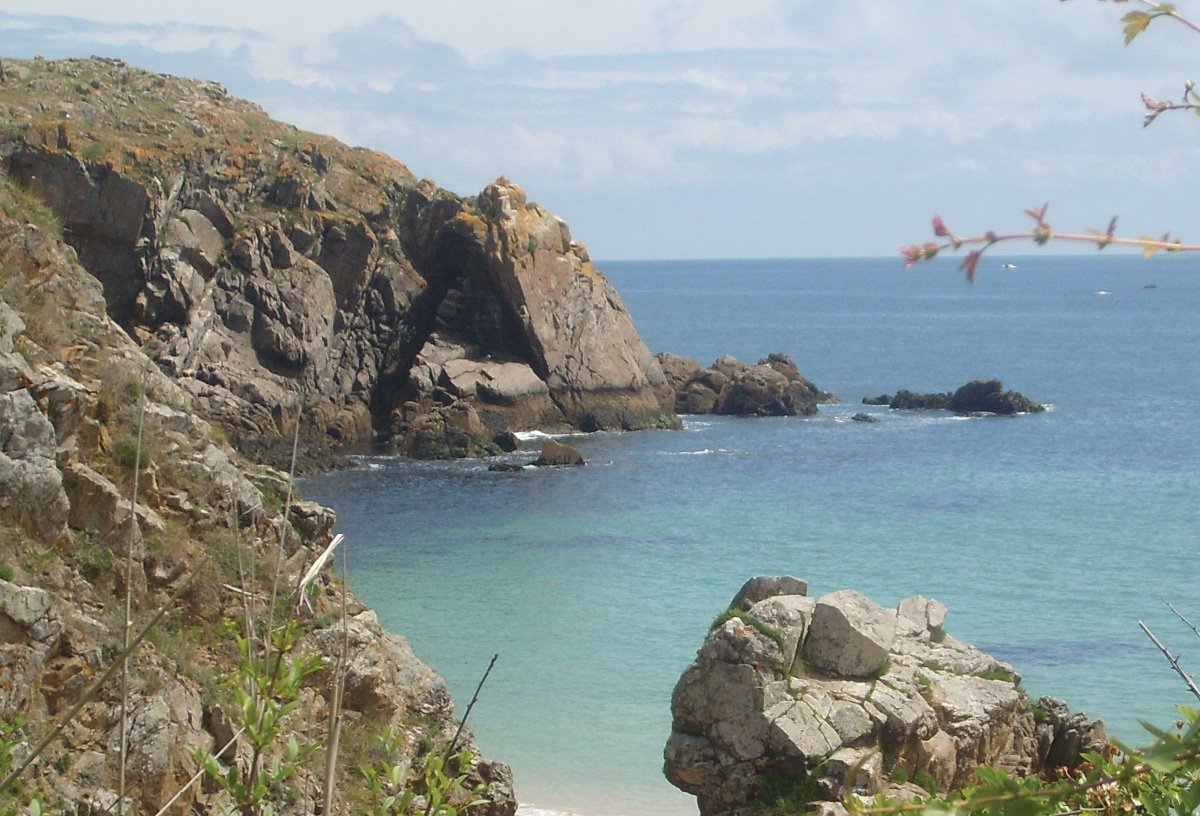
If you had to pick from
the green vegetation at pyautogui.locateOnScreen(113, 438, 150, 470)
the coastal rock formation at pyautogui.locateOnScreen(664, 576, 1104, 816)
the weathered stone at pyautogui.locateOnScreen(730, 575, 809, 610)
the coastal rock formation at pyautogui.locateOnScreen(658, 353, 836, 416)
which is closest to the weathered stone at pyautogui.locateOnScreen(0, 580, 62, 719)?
the green vegetation at pyautogui.locateOnScreen(113, 438, 150, 470)

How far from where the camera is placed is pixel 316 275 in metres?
57.2

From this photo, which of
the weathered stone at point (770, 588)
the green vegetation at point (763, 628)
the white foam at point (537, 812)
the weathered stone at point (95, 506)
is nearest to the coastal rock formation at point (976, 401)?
the weathered stone at point (770, 588)

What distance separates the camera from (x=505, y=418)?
5691cm

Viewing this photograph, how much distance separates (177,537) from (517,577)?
67.3 feet

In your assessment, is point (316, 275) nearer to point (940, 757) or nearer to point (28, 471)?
point (940, 757)

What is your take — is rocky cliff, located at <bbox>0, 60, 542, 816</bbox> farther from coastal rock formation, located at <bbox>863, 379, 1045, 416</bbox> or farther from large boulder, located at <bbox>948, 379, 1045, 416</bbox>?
large boulder, located at <bbox>948, 379, 1045, 416</bbox>

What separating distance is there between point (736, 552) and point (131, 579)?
1098 inches

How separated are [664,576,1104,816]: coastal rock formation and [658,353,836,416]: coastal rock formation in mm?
47730

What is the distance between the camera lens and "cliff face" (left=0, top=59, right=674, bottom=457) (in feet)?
167

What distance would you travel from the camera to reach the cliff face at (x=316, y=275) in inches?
1998

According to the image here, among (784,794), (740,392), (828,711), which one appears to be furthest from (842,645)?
(740,392)

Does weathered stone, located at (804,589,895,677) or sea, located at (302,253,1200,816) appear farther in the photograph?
sea, located at (302,253,1200,816)

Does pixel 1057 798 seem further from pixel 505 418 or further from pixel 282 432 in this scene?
pixel 505 418

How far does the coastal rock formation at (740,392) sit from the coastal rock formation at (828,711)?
47.7m
